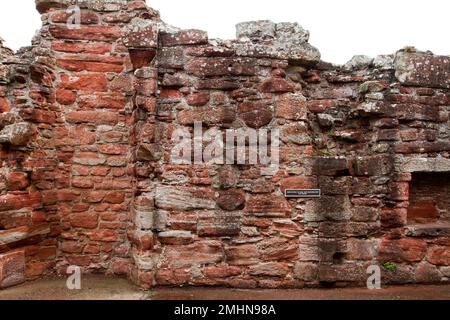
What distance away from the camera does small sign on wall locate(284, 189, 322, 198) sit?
16.0 feet

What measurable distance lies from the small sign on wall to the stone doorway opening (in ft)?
4.27

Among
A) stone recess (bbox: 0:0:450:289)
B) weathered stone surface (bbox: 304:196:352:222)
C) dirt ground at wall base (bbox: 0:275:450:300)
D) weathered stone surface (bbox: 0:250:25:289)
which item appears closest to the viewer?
dirt ground at wall base (bbox: 0:275:450:300)

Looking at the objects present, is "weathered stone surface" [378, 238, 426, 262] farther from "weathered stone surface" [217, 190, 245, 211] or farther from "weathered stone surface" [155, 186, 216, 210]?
"weathered stone surface" [155, 186, 216, 210]

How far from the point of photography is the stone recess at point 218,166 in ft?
15.7

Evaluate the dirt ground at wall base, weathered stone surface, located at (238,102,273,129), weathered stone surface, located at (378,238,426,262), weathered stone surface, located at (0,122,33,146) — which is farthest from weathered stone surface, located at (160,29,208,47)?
weathered stone surface, located at (378,238,426,262)

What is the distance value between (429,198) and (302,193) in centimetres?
174

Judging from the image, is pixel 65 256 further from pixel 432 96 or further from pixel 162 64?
pixel 432 96

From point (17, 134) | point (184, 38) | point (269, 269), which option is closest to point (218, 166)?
point (269, 269)

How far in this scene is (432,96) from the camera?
5137mm

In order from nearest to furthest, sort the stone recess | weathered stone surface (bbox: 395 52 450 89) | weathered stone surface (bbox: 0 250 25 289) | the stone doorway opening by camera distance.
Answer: weathered stone surface (bbox: 0 250 25 289)
the stone recess
weathered stone surface (bbox: 395 52 450 89)
the stone doorway opening

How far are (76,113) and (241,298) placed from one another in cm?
312

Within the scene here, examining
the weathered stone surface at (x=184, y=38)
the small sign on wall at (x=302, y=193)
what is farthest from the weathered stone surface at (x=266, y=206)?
the weathered stone surface at (x=184, y=38)

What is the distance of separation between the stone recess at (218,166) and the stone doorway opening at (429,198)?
0.03 m

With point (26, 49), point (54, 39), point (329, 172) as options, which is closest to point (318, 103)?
point (329, 172)
